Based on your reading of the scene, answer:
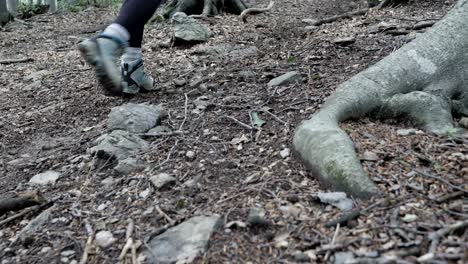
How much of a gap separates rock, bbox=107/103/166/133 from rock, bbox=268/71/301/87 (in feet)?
3.18

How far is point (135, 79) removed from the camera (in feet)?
13.6

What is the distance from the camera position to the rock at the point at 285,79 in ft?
12.7

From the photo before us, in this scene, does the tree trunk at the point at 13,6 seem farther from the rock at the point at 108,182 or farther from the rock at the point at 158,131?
the rock at the point at 108,182

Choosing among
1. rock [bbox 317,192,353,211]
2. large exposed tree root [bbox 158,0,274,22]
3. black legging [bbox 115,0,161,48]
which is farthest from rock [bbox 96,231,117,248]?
large exposed tree root [bbox 158,0,274,22]

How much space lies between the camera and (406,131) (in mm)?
2814

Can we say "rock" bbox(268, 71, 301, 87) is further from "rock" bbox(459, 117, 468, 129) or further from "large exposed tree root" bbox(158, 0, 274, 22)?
"large exposed tree root" bbox(158, 0, 274, 22)

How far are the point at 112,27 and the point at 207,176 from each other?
143 centimetres

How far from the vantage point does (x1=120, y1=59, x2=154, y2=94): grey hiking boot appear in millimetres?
4043

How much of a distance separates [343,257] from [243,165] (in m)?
0.99

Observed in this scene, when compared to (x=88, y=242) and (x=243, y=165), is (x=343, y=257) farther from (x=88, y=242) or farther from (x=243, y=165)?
(x=88, y=242)

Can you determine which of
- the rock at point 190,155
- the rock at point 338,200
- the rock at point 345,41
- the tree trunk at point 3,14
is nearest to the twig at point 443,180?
the rock at point 338,200

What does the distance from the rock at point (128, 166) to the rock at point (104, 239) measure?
60cm

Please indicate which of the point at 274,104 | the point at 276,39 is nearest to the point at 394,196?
the point at 274,104

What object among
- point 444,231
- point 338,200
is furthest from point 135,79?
point 444,231
